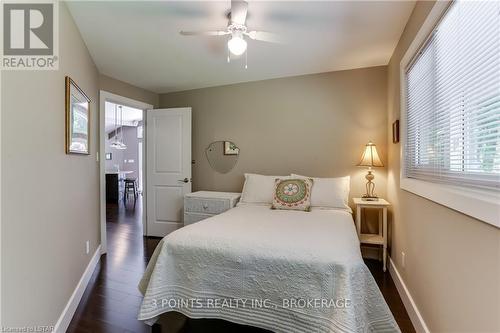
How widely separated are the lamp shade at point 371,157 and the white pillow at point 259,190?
954mm

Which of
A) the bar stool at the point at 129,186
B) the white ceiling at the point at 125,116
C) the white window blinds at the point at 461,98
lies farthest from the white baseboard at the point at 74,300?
the bar stool at the point at 129,186

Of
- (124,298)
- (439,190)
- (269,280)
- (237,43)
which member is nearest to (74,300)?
(124,298)

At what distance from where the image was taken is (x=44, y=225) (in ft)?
5.12

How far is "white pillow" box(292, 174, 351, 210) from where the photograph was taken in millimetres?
2896

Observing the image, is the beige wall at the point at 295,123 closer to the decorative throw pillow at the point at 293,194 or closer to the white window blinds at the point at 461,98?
the decorative throw pillow at the point at 293,194

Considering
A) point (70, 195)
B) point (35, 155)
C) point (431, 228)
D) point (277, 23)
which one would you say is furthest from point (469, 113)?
point (70, 195)

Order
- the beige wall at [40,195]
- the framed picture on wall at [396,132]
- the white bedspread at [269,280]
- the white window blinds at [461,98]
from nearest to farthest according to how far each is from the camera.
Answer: the white window blinds at [461,98] < the beige wall at [40,195] < the white bedspread at [269,280] < the framed picture on wall at [396,132]

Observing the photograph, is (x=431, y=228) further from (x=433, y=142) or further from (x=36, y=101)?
(x=36, y=101)

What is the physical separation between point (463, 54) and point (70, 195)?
2782mm

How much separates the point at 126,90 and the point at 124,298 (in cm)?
273

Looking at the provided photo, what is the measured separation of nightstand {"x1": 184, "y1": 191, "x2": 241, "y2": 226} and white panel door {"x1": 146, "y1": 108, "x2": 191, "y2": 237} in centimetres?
45

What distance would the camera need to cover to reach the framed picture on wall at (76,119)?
6.50ft

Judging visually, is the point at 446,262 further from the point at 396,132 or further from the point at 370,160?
the point at 370,160

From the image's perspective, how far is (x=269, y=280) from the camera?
1.56m
